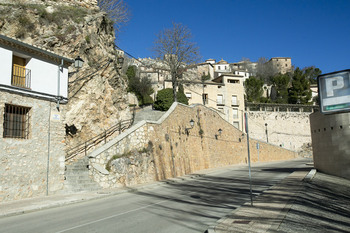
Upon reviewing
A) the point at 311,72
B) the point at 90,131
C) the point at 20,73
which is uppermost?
the point at 311,72

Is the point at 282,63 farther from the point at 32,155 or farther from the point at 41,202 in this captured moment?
the point at 41,202

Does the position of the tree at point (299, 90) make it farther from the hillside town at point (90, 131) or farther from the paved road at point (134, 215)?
the paved road at point (134, 215)

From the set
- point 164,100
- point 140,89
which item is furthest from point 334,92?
point 140,89

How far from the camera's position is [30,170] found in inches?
480

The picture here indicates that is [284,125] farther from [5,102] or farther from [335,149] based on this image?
[5,102]

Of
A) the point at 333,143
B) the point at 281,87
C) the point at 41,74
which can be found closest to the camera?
the point at 41,74

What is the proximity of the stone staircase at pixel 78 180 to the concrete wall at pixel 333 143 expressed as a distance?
14.3 meters

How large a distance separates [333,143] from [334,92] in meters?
16.0

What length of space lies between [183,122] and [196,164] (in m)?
4.31

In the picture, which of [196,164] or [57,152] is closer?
[57,152]

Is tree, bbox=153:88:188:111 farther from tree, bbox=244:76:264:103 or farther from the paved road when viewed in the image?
tree, bbox=244:76:264:103

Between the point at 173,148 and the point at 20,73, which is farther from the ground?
the point at 20,73

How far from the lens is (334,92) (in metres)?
3.48

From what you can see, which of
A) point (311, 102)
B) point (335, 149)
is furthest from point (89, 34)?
point (311, 102)
